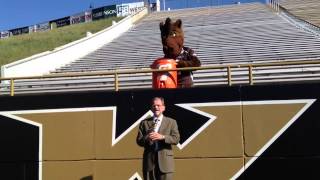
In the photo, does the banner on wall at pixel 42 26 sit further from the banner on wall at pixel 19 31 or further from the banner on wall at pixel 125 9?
the banner on wall at pixel 125 9

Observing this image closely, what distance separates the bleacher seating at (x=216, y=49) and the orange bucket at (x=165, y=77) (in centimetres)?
212

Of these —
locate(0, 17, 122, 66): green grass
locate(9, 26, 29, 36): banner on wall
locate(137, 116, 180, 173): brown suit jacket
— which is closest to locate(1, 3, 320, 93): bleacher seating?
locate(137, 116, 180, 173): brown suit jacket

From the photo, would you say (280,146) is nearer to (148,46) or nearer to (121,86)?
(121,86)

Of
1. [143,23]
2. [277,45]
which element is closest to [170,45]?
[277,45]

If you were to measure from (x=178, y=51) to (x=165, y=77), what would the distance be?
1.90 feet

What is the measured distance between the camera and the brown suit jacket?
6648 millimetres

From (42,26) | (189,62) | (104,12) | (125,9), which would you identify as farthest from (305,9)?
(42,26)

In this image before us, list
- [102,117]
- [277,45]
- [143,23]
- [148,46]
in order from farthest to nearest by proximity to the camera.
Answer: [143,23] → [148,46] → [277,45] → [102,117]

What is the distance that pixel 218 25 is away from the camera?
79.6 ft

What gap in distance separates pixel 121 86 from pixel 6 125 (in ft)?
10.9

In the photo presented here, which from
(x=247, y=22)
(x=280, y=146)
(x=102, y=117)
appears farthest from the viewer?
(x=247, y=22)

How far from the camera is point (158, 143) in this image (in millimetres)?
6695

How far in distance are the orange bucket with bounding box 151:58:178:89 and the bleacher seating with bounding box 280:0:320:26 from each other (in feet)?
51.9

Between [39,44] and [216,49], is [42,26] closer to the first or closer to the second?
[39,44]
